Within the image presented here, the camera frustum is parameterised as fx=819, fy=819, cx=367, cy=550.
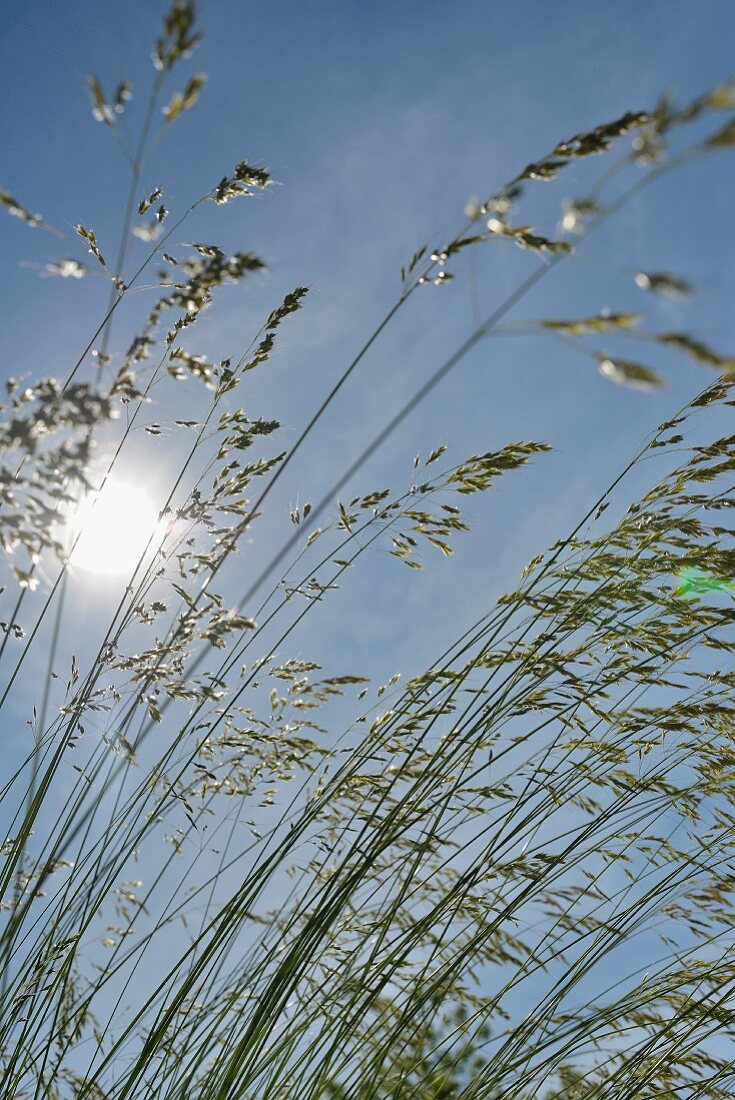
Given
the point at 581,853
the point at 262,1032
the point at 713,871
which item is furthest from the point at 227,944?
the point at 713,871

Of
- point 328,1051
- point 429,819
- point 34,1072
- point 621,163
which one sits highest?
point 621,163

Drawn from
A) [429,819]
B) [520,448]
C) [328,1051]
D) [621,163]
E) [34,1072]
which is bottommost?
[328,1051]

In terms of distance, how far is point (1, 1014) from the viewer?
2.07 meters

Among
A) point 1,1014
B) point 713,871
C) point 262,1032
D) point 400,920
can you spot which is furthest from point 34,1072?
point 713,871

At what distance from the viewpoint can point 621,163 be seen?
45.9 inches

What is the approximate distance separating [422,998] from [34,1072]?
3.62ft

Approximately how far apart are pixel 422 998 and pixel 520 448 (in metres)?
1.51

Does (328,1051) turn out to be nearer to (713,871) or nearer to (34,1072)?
(34,1072)

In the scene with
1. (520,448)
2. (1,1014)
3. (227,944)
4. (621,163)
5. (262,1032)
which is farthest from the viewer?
(520,448)

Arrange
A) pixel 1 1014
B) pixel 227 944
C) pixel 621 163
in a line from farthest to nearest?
pixel 227 944 → pixel 1 1014 → pixel 621 163

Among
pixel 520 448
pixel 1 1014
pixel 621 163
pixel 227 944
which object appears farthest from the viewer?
pixel 520 448

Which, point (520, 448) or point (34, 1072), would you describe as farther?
point (520, 448)

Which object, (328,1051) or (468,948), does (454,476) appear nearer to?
(468,948)

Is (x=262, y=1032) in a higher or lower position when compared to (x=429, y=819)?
lower
